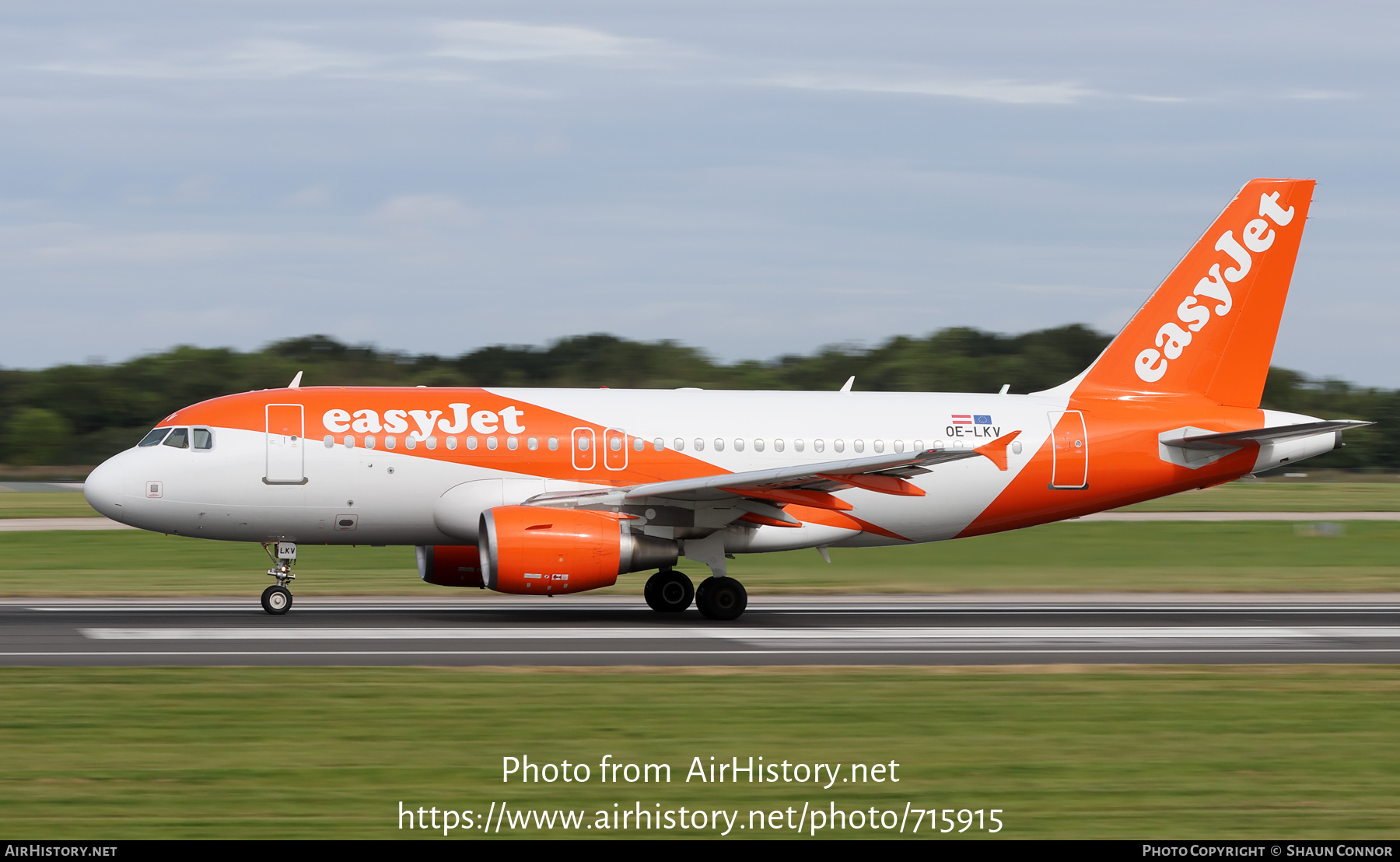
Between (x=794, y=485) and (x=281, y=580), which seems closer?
(x=794, y=485)

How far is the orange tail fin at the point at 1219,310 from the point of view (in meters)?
25.4

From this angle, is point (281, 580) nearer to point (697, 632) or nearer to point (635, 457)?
point (635, 457)

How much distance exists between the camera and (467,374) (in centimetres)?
6938

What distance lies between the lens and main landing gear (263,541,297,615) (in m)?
21.2

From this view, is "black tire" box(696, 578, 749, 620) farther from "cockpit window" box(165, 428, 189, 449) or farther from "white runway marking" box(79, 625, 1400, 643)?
"cockpit window" box(165, 428, 189, 449)

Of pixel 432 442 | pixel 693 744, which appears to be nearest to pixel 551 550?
pixel 432 442

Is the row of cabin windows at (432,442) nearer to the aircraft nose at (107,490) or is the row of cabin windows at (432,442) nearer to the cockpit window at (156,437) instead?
the cockpit window at (156,437)

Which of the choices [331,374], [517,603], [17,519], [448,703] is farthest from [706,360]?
[448,703]

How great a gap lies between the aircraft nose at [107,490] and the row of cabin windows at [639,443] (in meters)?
0.69

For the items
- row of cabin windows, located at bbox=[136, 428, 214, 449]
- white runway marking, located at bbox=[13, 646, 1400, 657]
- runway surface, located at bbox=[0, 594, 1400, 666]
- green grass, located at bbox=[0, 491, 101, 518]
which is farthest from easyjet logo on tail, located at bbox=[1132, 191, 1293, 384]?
green grass, located at bbox=[0, 491, 101, 518]

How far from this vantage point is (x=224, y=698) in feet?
43.6

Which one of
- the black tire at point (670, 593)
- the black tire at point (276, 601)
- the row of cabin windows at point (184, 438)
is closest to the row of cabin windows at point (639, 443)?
the row of cabin windows at point (184, 438)

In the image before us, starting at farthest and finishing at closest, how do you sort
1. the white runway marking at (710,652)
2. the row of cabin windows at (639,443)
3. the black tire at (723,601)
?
the row of cabin windows at (639,443), the black tire at (723,601), the white runway marking at (710,652)

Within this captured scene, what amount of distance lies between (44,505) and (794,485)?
3800cm
